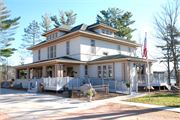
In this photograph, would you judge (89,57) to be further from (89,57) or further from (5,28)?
(5,28)

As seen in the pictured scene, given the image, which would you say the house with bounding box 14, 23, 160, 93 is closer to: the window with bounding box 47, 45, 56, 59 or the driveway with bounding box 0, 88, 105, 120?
the window with bounding box 47, 45, 56, 59

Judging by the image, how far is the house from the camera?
56.2ft

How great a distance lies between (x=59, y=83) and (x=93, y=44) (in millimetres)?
7725

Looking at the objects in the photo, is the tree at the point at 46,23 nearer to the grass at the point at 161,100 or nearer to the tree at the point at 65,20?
the tree at the point at 65,20

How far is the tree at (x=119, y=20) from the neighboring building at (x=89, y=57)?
15.6 metres

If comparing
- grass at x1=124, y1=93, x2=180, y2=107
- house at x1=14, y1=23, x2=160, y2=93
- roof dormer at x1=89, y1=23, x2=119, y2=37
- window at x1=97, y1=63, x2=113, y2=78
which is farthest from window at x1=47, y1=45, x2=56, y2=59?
grass at x1=124, y1=93, x2=180, y2=107

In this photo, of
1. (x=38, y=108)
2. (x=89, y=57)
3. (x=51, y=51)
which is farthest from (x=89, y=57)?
(x=38, y=108)

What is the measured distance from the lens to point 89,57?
20.2 meters

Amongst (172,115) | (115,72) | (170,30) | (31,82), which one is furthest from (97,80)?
(170,30)

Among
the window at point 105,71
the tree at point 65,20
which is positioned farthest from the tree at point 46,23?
the window at point 105,71

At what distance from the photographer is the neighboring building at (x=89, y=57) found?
675 inches

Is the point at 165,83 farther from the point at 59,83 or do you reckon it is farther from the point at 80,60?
the point at 59,83

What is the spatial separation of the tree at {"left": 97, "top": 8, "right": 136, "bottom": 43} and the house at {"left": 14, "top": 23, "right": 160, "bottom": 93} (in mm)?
15413

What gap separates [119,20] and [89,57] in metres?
25.0
